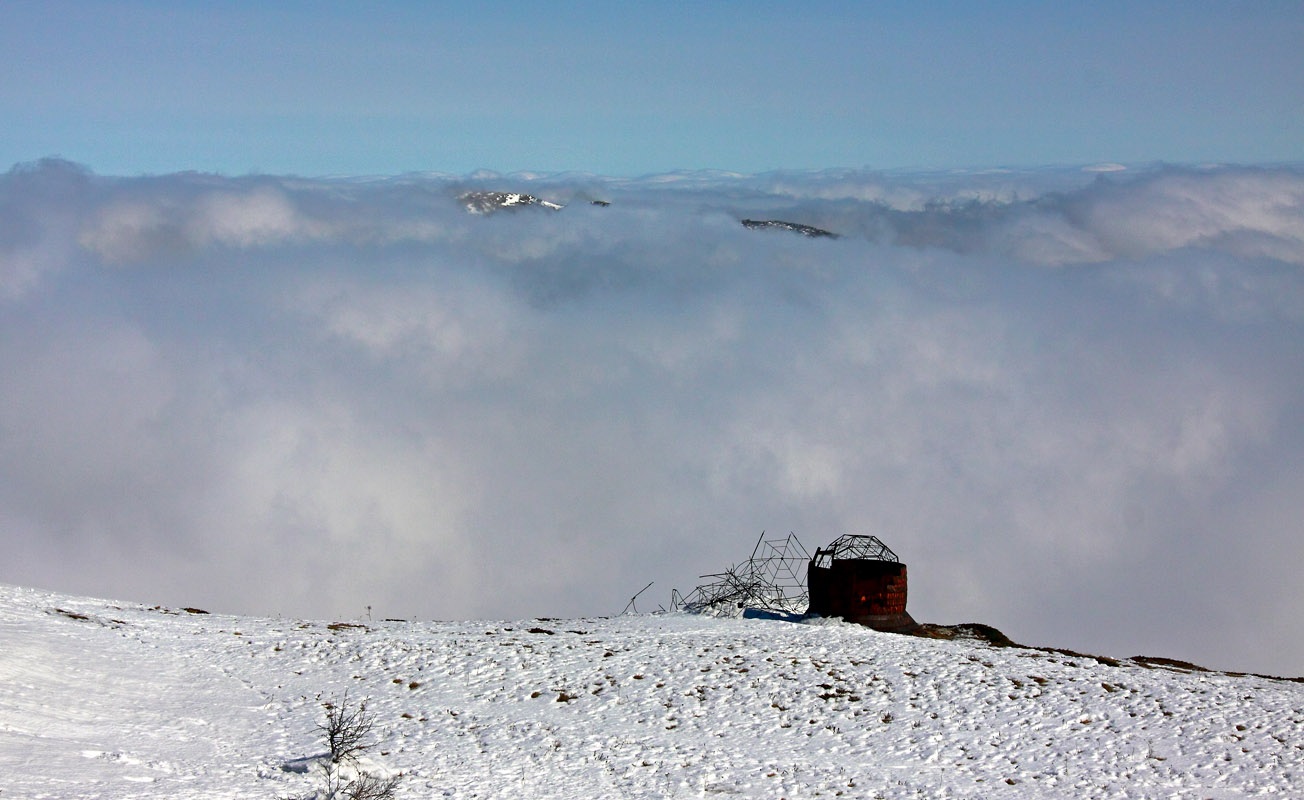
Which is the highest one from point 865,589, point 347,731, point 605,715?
point 865,589

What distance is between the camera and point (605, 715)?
24.9 meters

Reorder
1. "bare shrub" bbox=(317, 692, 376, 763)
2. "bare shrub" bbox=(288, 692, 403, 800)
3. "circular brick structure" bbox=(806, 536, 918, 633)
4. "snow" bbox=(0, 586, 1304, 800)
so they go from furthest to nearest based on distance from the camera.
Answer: "circular brick structure" bbox=(806, 536, 918, 633) < "snow" bbox=(0, 586, 1304, 800) < "bare shrub" bbox=(317, 692, 376, 763) < "bare shrub" bbox=(288, 692, 403, 800)

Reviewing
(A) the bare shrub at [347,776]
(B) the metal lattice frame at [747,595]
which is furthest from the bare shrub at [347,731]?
(B) the metal lattice frame at [747,595]

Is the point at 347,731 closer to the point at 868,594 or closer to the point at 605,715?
the point at 605,715

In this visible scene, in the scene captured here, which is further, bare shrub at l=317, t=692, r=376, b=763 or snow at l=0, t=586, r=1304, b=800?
snow at l=0, t=586, r=1304, b=800

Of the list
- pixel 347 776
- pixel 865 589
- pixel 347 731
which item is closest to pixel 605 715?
pixel 347 731

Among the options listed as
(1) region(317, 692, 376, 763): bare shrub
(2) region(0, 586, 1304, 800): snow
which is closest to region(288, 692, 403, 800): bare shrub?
(1) region(317, 692, 376, 763): bare shrub

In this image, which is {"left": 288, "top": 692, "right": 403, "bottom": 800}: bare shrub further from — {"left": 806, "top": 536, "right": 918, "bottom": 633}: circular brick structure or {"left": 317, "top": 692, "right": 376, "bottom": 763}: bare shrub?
{"left": 806, "top": 536, "right": 918, "bottom": 633}: circular brick structure

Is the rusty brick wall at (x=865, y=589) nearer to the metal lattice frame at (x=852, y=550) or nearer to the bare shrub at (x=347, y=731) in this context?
the metal lattice frame at (x=852, y=550)

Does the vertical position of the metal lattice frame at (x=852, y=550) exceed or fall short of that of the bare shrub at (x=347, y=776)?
it exceeds it

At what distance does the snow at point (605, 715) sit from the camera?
67.3 ft

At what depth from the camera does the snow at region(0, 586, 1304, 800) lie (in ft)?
67.3

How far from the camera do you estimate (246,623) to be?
3244 centimetres

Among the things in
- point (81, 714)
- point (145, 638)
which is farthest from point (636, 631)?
point (81, 714)
